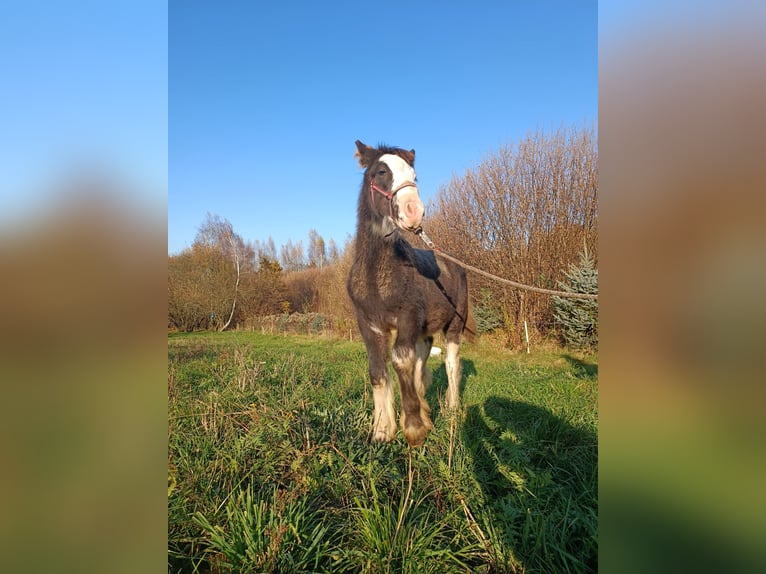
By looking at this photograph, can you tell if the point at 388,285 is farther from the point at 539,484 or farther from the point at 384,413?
the point at 539,484

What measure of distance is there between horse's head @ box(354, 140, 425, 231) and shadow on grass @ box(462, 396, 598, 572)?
2.10 m

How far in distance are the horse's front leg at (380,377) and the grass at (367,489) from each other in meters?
0.18

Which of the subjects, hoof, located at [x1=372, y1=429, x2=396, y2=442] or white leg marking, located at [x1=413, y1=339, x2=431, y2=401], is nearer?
hoof, located at [x1=372, y1=429, x2=396, y2=442]

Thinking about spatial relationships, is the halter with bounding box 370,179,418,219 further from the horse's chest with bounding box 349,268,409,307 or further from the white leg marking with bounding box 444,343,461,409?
the white leg marking with bounding box 444,343,461,409

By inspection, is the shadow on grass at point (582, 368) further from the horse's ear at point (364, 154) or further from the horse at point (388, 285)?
the horse's ear at point (364, 154)

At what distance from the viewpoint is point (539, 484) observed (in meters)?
2.62

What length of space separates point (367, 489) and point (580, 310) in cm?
921

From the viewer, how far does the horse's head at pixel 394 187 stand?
3219mm

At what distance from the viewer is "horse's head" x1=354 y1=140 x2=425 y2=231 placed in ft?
10.6
